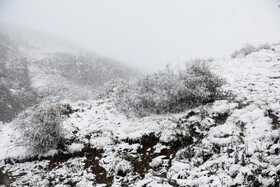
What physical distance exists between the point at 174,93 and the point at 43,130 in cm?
591

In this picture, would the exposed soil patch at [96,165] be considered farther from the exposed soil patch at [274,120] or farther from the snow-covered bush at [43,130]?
the exposed soil patch at [274,120]

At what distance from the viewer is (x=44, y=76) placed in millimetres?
30344

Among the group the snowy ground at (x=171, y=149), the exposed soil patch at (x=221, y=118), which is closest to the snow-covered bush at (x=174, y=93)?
the snowy ground at (x=171, y=149)

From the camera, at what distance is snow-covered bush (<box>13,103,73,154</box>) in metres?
9.12

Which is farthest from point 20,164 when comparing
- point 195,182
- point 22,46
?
point 22,46

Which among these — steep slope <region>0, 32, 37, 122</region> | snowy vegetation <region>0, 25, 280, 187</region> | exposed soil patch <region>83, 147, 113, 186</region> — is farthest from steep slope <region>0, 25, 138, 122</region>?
exposed soil patch <region>83, 147, 113, 186</region>

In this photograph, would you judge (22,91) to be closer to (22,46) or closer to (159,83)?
(159,83)

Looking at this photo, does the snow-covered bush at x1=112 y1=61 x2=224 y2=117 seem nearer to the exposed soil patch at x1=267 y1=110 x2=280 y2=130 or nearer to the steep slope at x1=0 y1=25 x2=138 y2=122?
the exposed soil patch at x1=267 y1=110 x2=280 y2=130

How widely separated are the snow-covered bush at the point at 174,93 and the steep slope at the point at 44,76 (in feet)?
25.3

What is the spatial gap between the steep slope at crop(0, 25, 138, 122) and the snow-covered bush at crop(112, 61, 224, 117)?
771 cm

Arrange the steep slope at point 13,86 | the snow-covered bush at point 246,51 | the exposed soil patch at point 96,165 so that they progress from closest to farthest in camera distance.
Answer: the exposed soil patch at point 96,165
the snow-covered bush at point 246,51
the steep slope at point 13,86

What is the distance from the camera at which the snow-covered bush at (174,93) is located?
10.6 m

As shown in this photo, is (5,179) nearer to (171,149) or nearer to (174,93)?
(171,149)

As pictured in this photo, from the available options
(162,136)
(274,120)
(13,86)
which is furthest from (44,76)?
(274,120)
